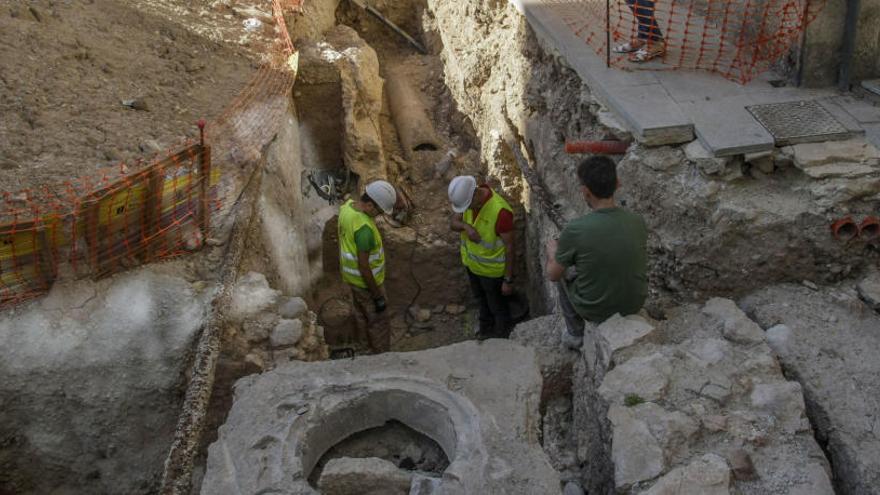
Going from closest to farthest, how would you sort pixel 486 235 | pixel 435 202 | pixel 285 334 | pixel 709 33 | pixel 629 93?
pixel 285 334 < pixel 629 93 < pixel 486 235 < pixel 709 33 < pixel 435 202

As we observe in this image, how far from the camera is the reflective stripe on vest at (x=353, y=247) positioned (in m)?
5.70

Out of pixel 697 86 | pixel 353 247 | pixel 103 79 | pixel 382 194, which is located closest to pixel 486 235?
pixel 382 194

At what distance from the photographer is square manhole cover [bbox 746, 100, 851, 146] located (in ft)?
15.3

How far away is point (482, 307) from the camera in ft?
22.8

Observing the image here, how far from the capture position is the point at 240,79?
793cm

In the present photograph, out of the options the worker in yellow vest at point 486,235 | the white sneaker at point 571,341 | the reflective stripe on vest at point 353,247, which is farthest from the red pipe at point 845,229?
the reflective stripe on vest at point 353,247

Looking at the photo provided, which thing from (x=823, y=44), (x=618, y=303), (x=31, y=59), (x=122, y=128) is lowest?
(x=618, y=303)

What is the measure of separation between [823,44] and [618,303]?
2664 millimetres

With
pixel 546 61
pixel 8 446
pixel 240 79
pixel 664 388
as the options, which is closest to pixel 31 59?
pixel 240 79

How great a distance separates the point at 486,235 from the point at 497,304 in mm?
869

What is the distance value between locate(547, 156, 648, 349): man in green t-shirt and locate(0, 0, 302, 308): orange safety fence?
9.80 feet

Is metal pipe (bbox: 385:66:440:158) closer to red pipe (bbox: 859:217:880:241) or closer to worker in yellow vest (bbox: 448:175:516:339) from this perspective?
worker in yellow vest (bbox: 448:175:516:339)

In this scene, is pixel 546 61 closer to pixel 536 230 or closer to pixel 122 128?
pixel 536 230

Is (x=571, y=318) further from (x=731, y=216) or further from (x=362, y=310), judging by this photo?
(x=362, y=310)
